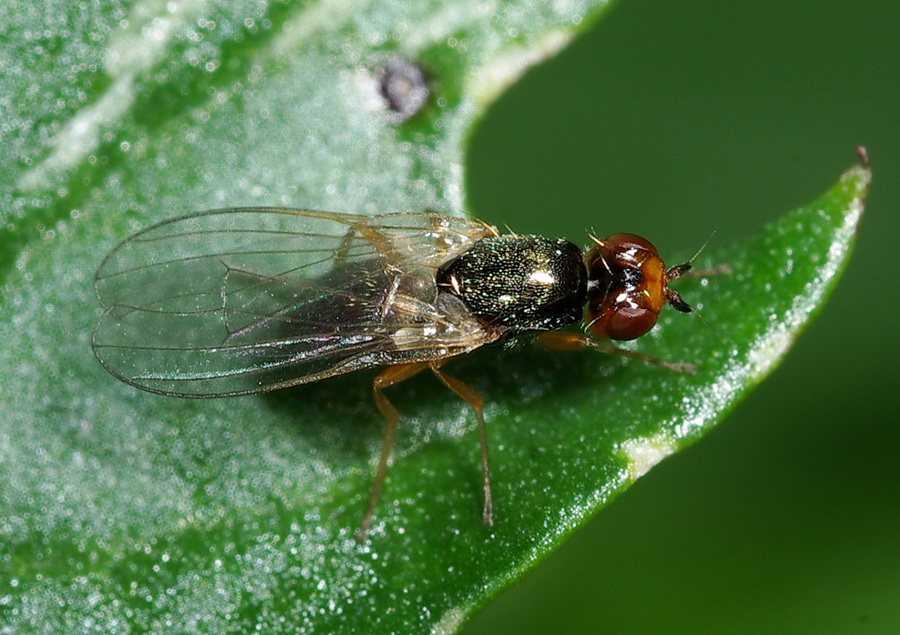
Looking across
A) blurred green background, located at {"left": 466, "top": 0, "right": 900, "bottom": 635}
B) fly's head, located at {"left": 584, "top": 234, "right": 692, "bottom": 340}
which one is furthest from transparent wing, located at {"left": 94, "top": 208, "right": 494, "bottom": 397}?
blurred green background, located at {"left": 466, "top": 0, "right": 900, "bottom": 635}

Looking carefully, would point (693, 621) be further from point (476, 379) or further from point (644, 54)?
point (644, 54)

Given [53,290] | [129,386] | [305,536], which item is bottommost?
[305,536]

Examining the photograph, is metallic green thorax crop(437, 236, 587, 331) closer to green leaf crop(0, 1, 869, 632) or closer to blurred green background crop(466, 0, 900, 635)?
green leaf crop(0, 1, 869, 632)

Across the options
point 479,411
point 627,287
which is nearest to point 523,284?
point 627,287

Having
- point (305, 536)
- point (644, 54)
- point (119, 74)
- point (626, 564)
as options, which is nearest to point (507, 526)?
point (305, 536)

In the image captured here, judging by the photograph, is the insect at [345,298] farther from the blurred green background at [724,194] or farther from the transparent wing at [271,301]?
the blurred green background at [724,194]

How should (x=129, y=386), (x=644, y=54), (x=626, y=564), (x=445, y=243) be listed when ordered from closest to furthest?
(x=129, y=386)
(x=445, y=243)
(x=626, y=564)
(x=644, y=54)

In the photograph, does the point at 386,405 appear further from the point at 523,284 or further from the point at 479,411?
the point at 523,284
